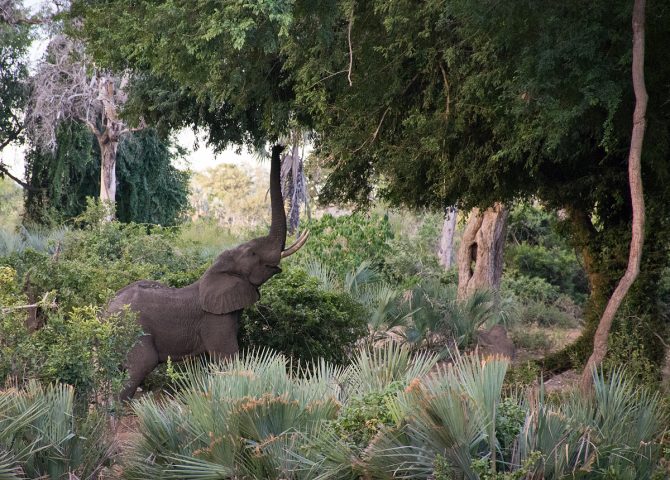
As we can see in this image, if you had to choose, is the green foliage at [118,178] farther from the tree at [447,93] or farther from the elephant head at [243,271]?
the elephant head at [243,271]

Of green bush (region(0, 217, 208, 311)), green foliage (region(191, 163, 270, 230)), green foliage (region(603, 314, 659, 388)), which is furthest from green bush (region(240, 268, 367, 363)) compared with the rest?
green foliage (region(191, 163, 270, 230))

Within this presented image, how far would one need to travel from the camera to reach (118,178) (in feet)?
119

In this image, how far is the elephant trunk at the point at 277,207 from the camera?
10.2 meters

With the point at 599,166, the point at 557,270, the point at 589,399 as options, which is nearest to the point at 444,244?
the point at 557,270

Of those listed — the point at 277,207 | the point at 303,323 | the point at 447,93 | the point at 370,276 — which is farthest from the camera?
the point at 370,276

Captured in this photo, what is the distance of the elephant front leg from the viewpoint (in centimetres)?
1003

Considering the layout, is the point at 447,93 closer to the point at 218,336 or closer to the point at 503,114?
the point at 503,114

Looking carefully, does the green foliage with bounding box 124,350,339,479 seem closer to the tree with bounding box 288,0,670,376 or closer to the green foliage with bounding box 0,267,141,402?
the green foliage with bounding box 0,267,141,402

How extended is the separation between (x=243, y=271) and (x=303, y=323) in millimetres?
Result: 1626

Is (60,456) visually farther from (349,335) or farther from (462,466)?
(349,335)

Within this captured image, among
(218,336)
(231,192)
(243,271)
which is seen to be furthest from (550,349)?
(231,192)

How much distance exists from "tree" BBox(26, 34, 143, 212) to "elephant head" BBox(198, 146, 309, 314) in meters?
20.7

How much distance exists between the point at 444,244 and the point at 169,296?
1895 centimetres

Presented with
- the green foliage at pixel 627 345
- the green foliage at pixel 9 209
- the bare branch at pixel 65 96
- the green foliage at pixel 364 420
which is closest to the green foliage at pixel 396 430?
the green foliage at pixel 364 420
